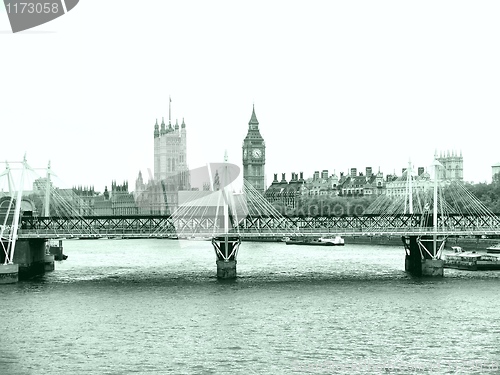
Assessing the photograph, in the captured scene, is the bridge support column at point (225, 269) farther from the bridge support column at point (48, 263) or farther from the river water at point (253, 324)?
the bridge support column at point (48, 263)

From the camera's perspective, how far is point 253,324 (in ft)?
144

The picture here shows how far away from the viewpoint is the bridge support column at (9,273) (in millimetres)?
60969

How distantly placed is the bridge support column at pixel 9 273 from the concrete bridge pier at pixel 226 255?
1295 cm

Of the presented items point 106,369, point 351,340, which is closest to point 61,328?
point 106,369

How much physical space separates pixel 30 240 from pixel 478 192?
79.0 m

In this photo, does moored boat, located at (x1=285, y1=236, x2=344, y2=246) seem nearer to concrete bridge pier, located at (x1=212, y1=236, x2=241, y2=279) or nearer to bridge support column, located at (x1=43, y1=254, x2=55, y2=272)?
bridge support column, located at (x1=43, y1=254, x2=55, y2=272)

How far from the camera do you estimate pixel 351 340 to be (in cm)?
3969

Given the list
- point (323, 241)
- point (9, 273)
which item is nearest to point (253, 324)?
point (9, 273)

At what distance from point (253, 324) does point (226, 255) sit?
2018 cm

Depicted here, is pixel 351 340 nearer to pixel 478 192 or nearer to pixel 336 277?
pixel 336 277

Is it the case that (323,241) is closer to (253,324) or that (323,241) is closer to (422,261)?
(422,261)

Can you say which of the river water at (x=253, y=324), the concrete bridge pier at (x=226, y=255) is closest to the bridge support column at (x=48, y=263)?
the river water at (x=253, y=324)

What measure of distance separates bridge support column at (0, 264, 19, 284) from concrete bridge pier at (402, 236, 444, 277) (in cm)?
2675

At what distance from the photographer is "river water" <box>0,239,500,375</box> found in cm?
3537
